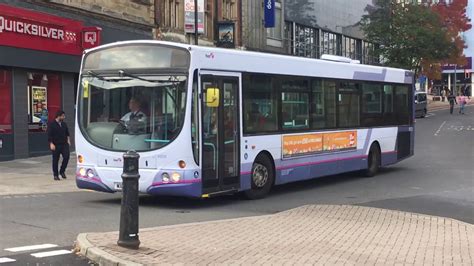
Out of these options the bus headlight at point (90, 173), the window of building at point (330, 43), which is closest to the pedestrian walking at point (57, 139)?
the bus headlight at point (90, 173)

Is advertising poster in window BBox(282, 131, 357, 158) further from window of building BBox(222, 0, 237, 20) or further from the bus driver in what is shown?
window of building BBox(222, 0, 237, 20)

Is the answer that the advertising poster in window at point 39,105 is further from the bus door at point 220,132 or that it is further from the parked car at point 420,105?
the parked car at point 420,105

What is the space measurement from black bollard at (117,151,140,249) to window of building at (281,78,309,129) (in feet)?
21.3

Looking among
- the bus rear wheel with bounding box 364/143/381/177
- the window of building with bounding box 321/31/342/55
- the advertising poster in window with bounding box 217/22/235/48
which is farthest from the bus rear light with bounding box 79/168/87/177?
the window of building with bounding box 321/31/342/55

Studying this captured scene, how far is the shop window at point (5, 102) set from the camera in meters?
19.1

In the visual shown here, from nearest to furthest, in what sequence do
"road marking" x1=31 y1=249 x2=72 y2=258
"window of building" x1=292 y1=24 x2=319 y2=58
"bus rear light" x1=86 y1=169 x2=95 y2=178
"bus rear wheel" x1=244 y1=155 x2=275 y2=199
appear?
"road marking" x1=31 y1=249 x2=72 y2=258, "bus rear light" x1=86 y1=169 x2=95 y2=178, "bus rear wheel" x1=244 y1=155 x2=275 y2=199, "window of building" x1=292 y1=24 x2=319 y2=58

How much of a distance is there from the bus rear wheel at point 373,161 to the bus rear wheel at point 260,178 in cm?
501

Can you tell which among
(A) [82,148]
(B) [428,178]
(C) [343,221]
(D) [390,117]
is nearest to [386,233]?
(C) [343,221]

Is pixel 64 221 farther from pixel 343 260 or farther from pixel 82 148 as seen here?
pixel 343 260

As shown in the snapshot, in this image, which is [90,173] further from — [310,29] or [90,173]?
[310,29]

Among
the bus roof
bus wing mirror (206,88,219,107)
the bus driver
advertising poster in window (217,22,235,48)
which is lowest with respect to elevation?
the bus driver

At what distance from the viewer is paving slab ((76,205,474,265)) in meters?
6.54

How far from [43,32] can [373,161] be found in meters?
11.7

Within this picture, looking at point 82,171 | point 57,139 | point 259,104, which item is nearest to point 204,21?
point 57,139
